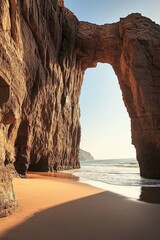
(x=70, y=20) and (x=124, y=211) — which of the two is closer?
(x=124, y=211)

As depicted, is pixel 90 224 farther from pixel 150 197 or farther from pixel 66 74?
pixel 66 74

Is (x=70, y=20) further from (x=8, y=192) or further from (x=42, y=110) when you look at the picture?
(x=8, y=192)

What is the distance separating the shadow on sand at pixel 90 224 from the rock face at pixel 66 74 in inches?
148

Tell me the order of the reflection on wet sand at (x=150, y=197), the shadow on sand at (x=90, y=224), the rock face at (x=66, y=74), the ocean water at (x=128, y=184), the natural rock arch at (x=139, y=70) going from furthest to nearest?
the natural rock arch at (x=139, y=70) → the rock face at (x=66, y=74) → the ocean water at (x=128, y=184) → the reflection on wet sand at (x=150, y=197) → the shadow on sand at (x=90, y=224)

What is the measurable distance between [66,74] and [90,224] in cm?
2416

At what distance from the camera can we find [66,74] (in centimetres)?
2794

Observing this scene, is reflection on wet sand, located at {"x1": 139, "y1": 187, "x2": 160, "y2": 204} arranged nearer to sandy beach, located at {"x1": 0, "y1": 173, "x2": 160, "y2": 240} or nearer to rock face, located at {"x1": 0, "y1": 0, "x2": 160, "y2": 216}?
sandy beach, located at {"x1": 0, "y1": 173, "x2": 160, "y2": 240}

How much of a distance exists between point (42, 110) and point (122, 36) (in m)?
12.6

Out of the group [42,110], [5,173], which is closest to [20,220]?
[5,173]

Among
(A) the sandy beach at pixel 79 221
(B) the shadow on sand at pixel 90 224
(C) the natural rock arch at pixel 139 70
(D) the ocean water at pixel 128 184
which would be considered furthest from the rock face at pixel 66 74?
(B) the shadow on sand at pixel 90 224

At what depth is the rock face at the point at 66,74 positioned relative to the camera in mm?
17062

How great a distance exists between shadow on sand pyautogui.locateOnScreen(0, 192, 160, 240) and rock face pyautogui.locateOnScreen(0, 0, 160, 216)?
3.77 m

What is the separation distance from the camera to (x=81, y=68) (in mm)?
33875

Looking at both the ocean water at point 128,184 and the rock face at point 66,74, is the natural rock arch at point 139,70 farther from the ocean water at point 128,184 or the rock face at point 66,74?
the ocean water at point 128,184
